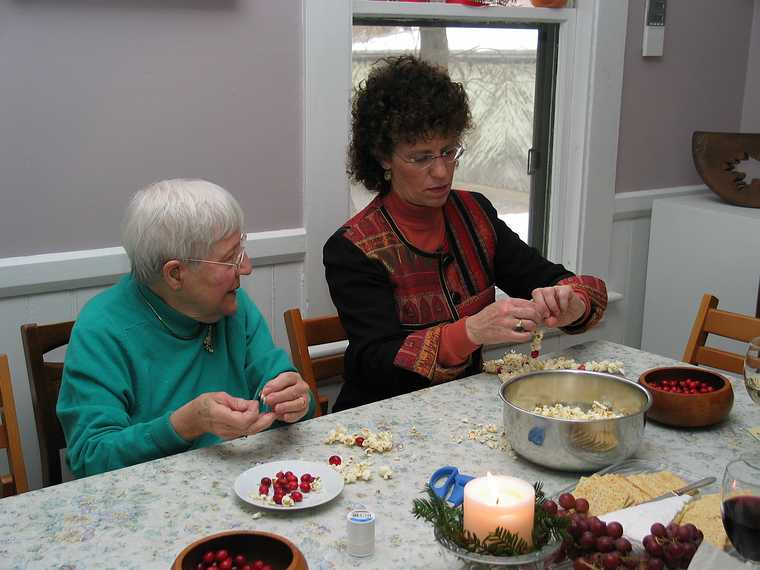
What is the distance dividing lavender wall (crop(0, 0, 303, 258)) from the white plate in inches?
40.8

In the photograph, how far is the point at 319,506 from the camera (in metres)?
1.31

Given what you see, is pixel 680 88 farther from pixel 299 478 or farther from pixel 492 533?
pixel 492 533

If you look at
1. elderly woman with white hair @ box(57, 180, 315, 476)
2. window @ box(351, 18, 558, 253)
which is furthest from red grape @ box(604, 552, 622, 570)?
window @ box(351, 18, 558, 253)

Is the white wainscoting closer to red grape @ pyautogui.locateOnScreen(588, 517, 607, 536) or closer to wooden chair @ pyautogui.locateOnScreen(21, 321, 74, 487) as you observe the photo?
wooden chair @ pyautogui.locateOnScreen(21, 321, 74, 487)

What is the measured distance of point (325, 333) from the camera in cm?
210

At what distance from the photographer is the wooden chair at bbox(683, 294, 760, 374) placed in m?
2.07

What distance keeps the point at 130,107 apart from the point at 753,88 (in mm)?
2631

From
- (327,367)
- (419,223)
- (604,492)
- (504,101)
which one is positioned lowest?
(327,367)

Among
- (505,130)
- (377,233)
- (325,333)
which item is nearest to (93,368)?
(325,333)

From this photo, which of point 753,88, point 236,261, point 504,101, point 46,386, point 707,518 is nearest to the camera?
point 707,518

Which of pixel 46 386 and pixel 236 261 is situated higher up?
pixel 236 261

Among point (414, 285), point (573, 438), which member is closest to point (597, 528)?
point (573, 438)

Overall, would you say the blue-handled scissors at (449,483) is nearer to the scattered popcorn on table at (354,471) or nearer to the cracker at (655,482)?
the scattered popcorn on table at (354,471)

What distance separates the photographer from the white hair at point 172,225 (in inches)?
63.9
